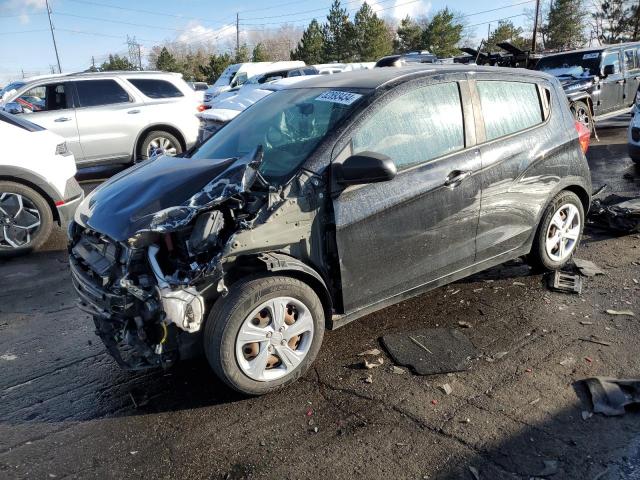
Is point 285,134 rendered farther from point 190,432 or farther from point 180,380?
point 190,432

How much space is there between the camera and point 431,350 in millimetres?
3586

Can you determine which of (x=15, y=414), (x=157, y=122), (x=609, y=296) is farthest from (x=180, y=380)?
(x=157, y=122)

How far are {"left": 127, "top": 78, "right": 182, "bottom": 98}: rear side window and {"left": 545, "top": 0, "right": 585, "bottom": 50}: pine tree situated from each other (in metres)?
45.9

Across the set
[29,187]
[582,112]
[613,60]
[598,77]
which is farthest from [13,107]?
[613,60]

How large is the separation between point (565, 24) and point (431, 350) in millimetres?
52909

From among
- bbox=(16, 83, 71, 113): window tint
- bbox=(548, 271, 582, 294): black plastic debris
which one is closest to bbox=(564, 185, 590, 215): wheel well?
bbox=(548, 271, 582, 294): black plastic debris

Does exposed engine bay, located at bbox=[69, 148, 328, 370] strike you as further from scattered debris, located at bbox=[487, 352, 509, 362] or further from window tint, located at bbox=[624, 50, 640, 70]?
window tint, located at bbox=[624, 50, 640, 70]

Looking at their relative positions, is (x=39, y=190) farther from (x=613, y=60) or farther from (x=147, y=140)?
(x=613, y=60)

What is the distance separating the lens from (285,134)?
3.75 metres

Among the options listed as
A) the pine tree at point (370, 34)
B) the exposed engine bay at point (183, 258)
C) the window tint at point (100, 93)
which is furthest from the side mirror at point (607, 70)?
the pine tree at point (370, 34)

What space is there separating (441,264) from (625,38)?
51.7 m

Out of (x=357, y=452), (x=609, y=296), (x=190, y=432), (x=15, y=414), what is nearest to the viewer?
(x=357, y=452)

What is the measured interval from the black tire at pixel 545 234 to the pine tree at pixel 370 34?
4386cm

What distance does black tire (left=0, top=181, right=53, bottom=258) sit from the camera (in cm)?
572
